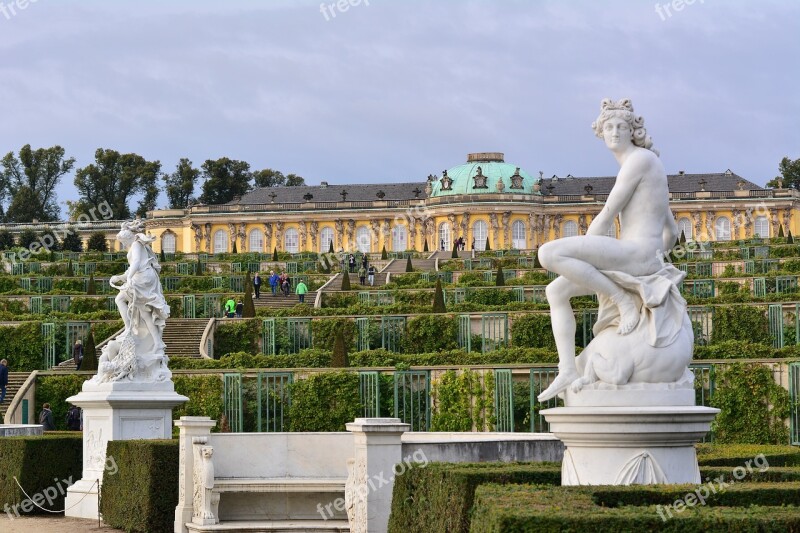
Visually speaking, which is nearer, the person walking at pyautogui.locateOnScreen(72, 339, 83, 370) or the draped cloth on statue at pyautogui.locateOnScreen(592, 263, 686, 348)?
the draped cloth on statue at pyautogui.locateOnScreen(592, 263, 686, 348)

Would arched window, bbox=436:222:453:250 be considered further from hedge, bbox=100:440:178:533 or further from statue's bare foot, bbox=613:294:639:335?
statue's bare foot, bbox=613:294:639:335

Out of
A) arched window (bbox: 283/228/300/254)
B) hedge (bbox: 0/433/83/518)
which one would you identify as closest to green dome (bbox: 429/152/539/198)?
arched window (bbox: 283/228/300/254)

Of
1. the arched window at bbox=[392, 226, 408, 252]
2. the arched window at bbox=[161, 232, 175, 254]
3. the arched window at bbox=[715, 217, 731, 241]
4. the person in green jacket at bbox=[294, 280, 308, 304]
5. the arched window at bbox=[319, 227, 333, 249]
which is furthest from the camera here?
the arched window at bbox=[161, 232, 175, 254]

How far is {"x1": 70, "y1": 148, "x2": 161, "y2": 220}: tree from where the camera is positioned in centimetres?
8488

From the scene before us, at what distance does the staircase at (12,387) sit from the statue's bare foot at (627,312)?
60.1 feet

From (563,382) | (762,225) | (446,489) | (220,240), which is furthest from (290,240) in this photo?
(563,382)

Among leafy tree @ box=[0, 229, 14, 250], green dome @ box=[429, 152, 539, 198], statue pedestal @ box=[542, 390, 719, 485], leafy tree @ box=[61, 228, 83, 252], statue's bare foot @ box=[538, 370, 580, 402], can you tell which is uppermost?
green dome @ box=[429, 152, 539, 198]

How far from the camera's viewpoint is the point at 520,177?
8062 cm

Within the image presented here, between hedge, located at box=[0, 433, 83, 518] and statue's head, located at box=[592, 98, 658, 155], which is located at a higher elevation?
statue's head, located at box=[592, 98, 658, 155]

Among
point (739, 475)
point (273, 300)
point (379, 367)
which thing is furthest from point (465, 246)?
point (739, 475)

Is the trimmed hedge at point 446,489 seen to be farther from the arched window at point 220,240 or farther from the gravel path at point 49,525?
the arched window at point 220,240

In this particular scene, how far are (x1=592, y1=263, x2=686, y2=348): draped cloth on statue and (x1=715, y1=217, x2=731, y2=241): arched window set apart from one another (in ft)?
236

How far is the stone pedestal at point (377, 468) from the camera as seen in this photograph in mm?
10578

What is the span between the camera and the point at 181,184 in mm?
89812
